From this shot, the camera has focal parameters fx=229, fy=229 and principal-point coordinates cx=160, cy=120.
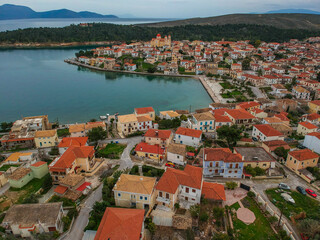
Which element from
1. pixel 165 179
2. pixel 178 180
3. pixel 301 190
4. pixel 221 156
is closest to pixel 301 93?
pixel 301 190

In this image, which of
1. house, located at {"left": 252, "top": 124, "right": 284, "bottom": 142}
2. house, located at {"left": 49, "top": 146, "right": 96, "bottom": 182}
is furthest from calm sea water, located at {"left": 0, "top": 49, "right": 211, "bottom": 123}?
house, located at {"left": 252, "top": 124, "right": 284, "bottom": 142}

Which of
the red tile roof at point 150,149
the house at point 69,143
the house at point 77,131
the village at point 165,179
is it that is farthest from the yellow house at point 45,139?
the red tile roof at point 150,149

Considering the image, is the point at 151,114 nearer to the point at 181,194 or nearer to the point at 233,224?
the point at 181,194

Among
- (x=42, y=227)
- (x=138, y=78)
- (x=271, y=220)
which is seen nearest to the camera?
(x=42, y=227)

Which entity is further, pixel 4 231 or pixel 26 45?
pixel 26 45

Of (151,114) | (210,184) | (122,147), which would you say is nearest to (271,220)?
(210,184)

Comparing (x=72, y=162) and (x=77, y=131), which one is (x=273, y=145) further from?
(x=77, y=131)

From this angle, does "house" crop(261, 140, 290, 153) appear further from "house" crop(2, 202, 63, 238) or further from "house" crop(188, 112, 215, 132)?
"house" crop(2, 202, 63, 238)
